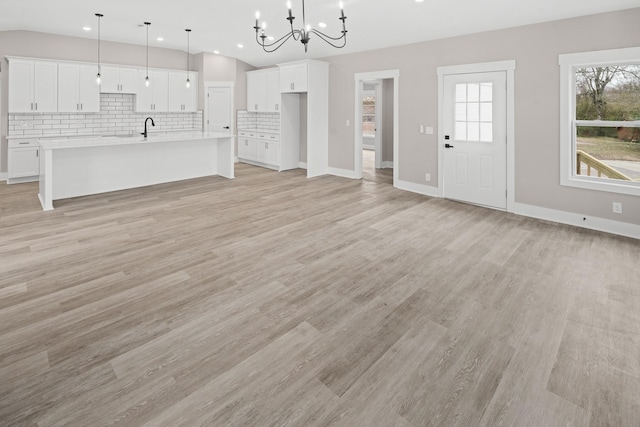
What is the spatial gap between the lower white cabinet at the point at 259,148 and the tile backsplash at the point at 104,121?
1.26 m

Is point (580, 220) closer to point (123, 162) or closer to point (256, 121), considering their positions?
point (123, 162)

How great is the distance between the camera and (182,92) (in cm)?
916

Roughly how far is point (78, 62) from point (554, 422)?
9329 millimetres

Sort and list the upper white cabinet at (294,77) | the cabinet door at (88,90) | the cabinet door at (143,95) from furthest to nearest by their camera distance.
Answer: the cabinet door at (143,95)
the upper white cabinet at (294,77)
the cabinet door at (88,90)

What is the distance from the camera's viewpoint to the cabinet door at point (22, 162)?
23.3 feet

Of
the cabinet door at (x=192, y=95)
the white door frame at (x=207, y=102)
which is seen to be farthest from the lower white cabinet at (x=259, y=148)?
the cabinet door at (x=192, y=95)

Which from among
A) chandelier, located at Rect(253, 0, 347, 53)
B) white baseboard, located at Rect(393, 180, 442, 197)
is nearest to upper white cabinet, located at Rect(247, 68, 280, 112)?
chandelier, located at Rect(253, 0, 347, 53)

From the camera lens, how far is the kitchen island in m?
5.66

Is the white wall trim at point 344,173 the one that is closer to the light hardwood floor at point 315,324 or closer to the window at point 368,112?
the light hardwood floor at point 315,324

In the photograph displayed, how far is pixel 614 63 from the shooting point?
436cm

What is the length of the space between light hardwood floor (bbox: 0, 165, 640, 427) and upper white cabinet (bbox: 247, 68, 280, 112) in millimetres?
5054

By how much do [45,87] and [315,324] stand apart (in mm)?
7791

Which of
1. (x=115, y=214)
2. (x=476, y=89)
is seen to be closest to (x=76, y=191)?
(x=115, y=214)

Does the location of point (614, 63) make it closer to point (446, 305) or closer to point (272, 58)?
point (446, 305)
